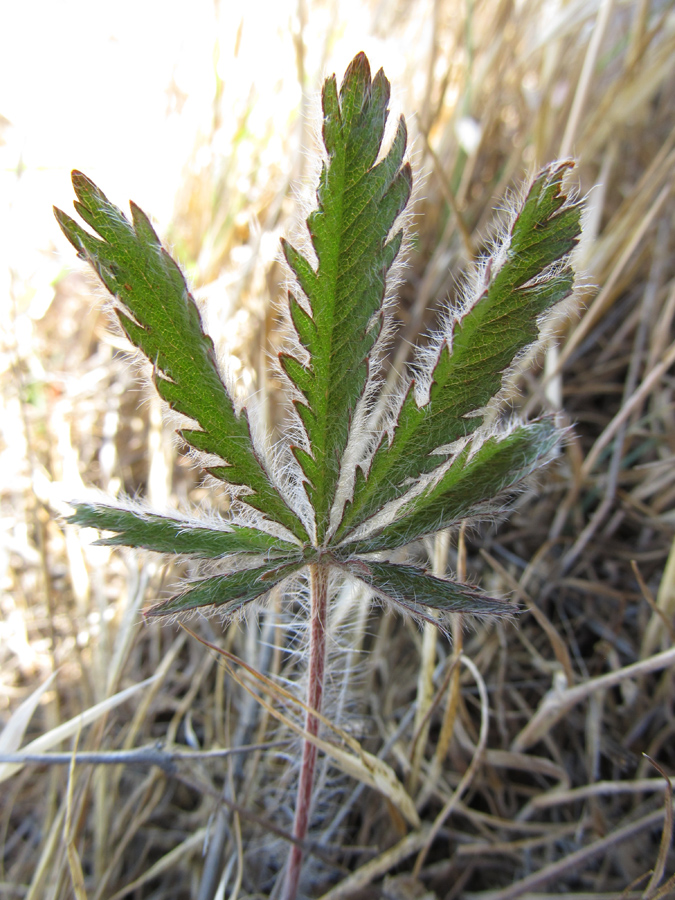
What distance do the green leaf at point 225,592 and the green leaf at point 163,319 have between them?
0.08m

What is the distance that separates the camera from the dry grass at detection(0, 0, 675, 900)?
1.04m

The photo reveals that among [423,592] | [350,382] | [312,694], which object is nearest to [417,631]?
[312,694]

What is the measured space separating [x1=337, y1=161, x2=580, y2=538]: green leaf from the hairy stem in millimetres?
98

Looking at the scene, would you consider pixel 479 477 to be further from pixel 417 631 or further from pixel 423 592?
pixel 417 631

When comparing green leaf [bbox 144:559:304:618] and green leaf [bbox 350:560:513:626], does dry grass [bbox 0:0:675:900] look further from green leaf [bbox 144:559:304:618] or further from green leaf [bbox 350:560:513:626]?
green leaf [bbox 350:560:513:626]

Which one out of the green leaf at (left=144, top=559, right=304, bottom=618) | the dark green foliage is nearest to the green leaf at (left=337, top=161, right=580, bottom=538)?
the dark green foliage

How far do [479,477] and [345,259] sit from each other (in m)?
0.27

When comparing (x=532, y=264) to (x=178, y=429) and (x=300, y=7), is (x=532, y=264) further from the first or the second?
(x=300, y=7)

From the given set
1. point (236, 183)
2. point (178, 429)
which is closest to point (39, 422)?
point (236, 183)

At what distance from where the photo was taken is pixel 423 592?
0.65 metres

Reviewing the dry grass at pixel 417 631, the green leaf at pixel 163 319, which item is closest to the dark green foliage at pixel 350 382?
the green leaf at pixel 163 319

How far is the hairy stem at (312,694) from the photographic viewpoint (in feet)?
2.39

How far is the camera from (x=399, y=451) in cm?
66

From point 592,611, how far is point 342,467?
3.17 feet
